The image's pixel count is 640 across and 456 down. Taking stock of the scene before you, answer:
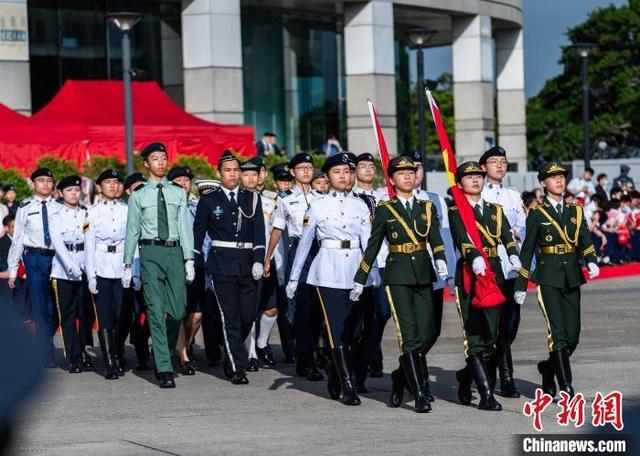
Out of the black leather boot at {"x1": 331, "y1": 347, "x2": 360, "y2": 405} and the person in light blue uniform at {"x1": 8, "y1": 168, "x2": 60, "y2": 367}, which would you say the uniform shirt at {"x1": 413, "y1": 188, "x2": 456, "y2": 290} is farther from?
the person in light blue uniform at {"x1": 8, "y1": 168, "x2": 60, "y2": 367}

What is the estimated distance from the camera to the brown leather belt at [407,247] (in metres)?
9.18

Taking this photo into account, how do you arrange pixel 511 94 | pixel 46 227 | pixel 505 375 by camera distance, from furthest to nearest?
pixel 511 94 < pixel 46 227 < pixel 505 375

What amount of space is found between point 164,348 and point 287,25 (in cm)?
2977

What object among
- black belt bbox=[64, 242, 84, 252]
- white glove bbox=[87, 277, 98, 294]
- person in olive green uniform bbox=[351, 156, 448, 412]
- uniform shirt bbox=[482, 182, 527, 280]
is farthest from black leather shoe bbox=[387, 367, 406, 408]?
black belt bbox=[64, 242, 84, 252]

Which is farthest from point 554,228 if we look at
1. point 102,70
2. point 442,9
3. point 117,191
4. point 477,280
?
point 442,9

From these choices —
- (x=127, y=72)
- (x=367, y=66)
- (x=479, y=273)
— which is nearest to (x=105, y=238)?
(x=479, y=273)

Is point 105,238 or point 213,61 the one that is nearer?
point 105,238

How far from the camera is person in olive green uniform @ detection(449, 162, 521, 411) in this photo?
9070 mm

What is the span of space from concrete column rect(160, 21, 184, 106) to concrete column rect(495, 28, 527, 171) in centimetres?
1357

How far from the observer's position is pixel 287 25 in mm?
40000

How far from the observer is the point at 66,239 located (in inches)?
499

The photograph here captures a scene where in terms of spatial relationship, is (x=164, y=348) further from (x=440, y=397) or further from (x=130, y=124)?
(x=130, y=124)

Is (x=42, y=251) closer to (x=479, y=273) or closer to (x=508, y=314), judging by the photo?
(x=508, y=314)

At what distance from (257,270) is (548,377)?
296 cm
